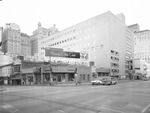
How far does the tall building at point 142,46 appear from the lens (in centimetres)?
14966

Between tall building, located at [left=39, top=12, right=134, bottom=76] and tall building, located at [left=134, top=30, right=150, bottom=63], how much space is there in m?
63.5

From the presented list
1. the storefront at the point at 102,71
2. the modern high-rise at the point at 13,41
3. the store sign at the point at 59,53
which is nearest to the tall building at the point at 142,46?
the storefront at the point at 102,71

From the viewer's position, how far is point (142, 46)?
6122 inches

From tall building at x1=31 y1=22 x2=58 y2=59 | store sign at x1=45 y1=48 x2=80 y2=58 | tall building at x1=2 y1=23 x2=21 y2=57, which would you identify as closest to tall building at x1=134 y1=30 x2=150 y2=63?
tall building at x1=31 y1=22 x2=58 y2=59

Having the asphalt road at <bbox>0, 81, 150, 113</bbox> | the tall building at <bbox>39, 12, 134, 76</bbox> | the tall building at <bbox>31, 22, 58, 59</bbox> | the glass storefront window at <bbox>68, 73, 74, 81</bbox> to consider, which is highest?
the tall building at <bbox>31, 22, 58, 59</bbox>

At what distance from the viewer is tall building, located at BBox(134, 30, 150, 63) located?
149663 millimetres

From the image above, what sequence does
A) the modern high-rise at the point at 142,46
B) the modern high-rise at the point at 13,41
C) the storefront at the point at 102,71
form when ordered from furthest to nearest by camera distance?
the modern high-rise at the point at 142,46 < the modern high-rise at the point at 13,41 < the storefront at the point at 102,71

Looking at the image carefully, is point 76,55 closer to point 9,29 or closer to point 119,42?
point 119,42

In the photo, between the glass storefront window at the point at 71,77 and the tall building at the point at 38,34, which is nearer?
the glass storefront window at the point at 71,77

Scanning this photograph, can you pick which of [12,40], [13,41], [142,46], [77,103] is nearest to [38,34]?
[13,41]

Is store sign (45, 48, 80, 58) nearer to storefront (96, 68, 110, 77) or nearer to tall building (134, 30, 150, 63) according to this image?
storefront (96, 68, 110, 77)

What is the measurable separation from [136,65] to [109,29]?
2361 inches

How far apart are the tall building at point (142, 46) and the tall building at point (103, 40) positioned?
208 feet

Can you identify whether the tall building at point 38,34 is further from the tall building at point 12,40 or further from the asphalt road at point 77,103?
the asphalt road at point 77,103
